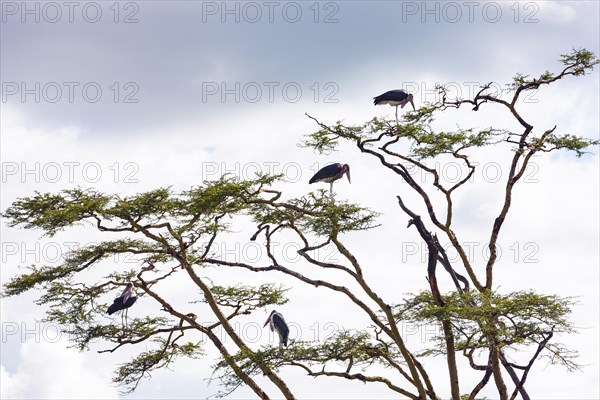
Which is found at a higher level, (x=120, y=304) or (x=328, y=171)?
(x=328, y=171)

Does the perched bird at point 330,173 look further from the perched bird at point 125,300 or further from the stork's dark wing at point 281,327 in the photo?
the perched bird at point 125,300

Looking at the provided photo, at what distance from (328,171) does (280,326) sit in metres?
3.15

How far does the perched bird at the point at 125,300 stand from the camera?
16859mm

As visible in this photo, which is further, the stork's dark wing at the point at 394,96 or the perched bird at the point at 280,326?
the stork's dark wing at the point at 394,96

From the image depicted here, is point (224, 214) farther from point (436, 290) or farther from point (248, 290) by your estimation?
point (436, 290)

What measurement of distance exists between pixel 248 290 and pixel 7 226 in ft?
15.2

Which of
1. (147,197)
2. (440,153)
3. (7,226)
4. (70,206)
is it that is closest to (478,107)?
(440,153)

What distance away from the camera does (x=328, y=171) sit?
1750 centimetres

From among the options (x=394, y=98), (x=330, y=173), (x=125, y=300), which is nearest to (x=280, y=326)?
(x=125, y=300)

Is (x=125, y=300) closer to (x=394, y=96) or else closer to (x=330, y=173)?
(x=330, y=173)

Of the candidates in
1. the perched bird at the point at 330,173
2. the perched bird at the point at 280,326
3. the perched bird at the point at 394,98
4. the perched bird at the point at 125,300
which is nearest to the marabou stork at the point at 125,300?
the perched bird at the point at 125,300

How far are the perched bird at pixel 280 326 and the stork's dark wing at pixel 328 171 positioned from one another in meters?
2.75

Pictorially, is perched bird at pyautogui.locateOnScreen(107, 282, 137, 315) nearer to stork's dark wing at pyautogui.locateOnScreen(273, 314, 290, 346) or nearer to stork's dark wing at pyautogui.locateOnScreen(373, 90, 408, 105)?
stork's dark wing at pyautogui.locateOnScreen(273, 314, 290, 346)

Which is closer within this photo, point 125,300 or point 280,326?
point 280,326
